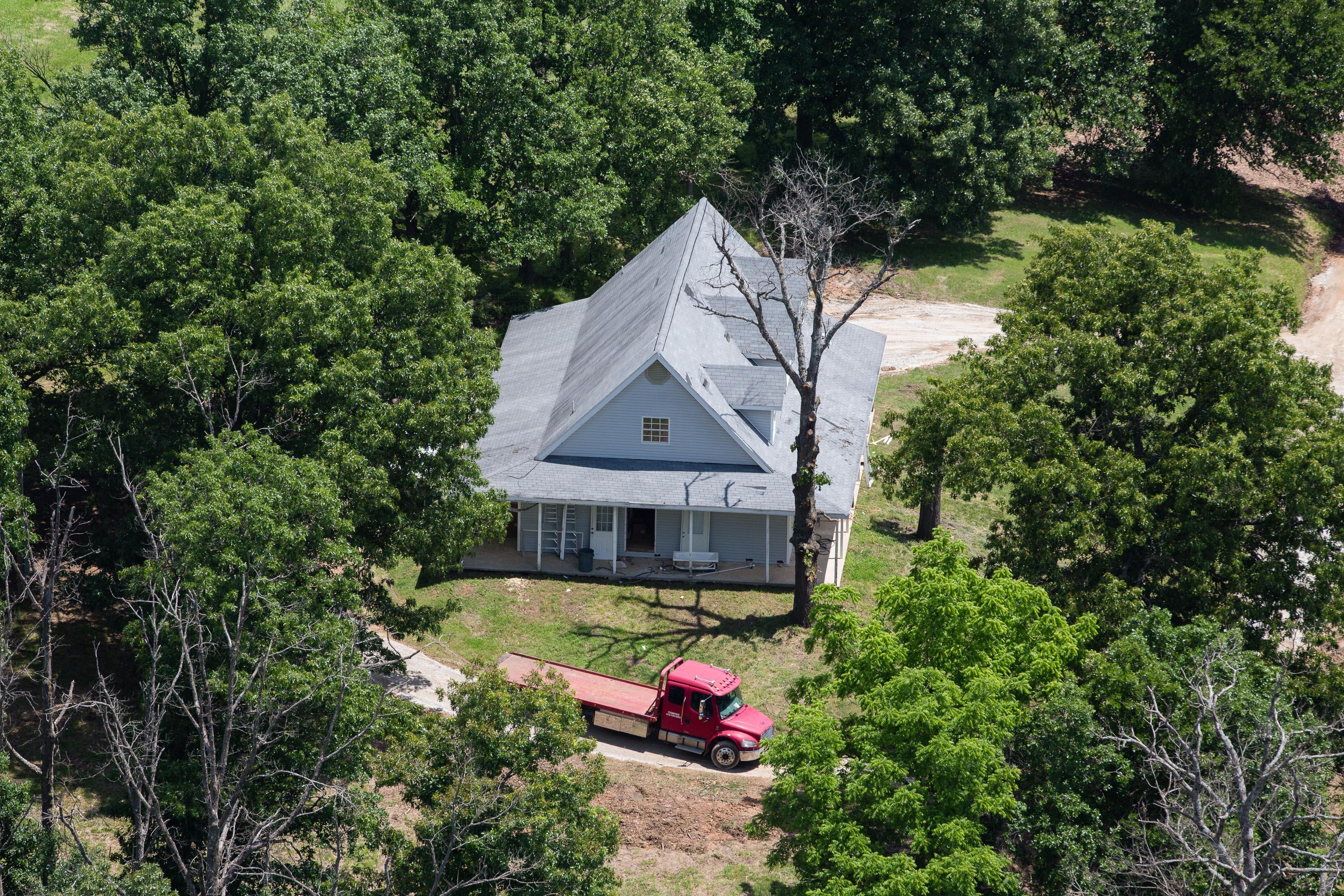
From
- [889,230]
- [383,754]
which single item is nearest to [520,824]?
[383,754]

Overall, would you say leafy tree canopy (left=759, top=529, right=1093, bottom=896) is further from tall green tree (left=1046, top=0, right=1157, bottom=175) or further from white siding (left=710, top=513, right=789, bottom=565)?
tall green tree (left=1046, top=0, right=1157, bottom=175)

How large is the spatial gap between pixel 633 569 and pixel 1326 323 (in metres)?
41.9

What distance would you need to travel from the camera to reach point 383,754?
68.0 feet

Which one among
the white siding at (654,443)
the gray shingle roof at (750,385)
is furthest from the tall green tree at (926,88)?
the white siding at (654,443)

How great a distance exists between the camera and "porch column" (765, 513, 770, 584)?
35750mm

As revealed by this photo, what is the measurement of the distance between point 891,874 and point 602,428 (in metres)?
19.1

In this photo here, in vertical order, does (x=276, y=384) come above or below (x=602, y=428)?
above

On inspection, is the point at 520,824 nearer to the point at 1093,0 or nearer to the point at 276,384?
the point at 276,384

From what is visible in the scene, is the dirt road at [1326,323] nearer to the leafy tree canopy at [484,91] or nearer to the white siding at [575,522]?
the leafy tree canopy at [484,91]

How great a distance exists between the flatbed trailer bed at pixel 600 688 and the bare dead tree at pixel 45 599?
1029 centimetres

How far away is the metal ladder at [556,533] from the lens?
3700cm

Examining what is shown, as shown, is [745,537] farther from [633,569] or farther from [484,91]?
[484,91]

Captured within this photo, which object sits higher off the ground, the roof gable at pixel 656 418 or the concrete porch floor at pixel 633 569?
the roof gable at pixel 656 418

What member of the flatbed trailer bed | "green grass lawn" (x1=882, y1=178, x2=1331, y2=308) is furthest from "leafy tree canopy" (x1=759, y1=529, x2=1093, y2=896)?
"green grass lawn" (x1=882, y1=178, x2=1331, y2=308)
